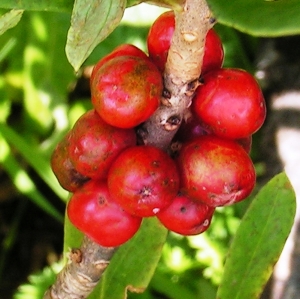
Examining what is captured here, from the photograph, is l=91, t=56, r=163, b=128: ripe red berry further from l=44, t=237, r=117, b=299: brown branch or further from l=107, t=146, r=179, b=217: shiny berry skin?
l=44, t=237, r=117, b=299: brown branch

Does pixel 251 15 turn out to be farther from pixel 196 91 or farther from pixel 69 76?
pixel 69 76

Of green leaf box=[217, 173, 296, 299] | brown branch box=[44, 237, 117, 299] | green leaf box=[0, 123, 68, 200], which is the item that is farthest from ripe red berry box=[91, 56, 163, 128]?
green leaf box=[0, 123, 68, 200]

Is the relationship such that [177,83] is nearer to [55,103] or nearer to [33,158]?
[33,158]

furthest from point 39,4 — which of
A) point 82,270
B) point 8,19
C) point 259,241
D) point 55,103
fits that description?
point 55,103

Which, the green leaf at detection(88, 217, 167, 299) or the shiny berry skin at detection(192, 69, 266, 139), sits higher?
the shiny berry skin at detection(192, 69, 266, 139)

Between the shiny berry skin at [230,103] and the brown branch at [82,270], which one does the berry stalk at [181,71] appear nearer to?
the shiny berry skin at [230,103]

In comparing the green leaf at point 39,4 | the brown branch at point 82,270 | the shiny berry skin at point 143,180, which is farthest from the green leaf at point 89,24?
the brown branch at point 82,270
